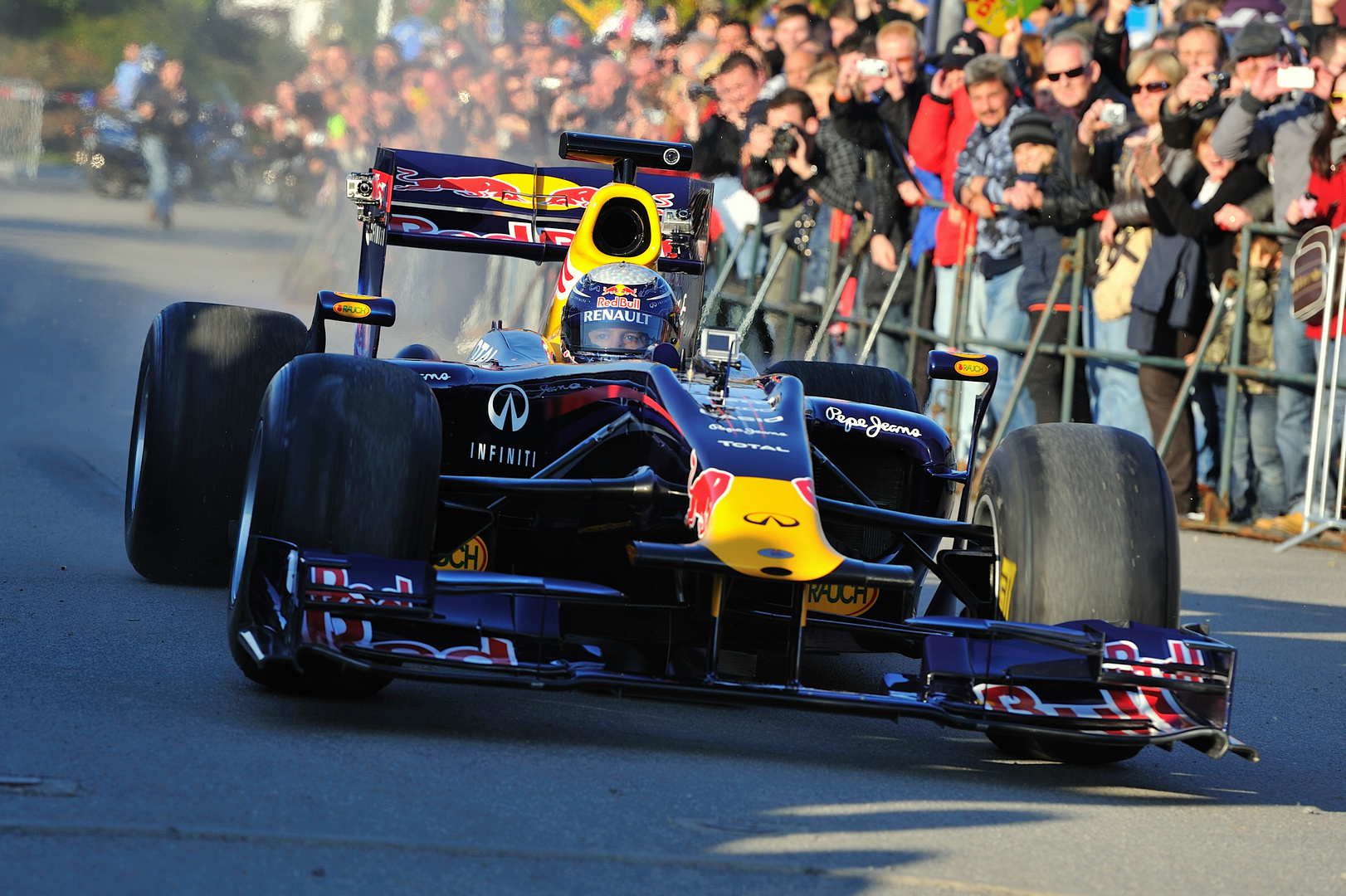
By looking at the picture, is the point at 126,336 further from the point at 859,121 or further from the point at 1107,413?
the point at 1107,413

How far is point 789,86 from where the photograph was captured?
13.8m

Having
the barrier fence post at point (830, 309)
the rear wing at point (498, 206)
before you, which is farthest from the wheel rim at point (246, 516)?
the barrier fence post at point (830, 309)

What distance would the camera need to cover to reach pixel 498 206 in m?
7.91

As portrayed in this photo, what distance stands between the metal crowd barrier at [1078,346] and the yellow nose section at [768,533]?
17.9 feet

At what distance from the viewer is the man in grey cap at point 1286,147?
32.1ft

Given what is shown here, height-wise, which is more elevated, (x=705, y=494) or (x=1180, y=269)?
(x=1180, y=269)

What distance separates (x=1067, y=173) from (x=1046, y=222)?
1.08 ft

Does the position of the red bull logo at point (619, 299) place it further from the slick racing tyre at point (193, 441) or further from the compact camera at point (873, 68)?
the compact camera at point (873, 68)

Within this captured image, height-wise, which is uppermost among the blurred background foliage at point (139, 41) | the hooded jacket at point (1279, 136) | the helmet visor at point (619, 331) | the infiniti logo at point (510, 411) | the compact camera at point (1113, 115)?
the blurred background foliage at point (139, 41)

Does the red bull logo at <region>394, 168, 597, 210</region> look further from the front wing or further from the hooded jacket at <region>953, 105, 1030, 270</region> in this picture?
the hooded jacket at <region>953, 105, 1030, 270</region>

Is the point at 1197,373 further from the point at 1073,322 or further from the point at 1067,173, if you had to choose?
the point at 1067,173

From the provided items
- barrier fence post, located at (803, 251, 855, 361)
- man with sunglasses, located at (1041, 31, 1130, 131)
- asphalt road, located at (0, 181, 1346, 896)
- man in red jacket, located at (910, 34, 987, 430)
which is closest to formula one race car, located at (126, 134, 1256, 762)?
asphalt road, located at (0, 181, 1346, 896)

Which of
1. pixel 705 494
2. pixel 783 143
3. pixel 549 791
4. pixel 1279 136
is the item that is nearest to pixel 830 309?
pixel 783 143

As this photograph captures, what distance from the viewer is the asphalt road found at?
3.47 metres
